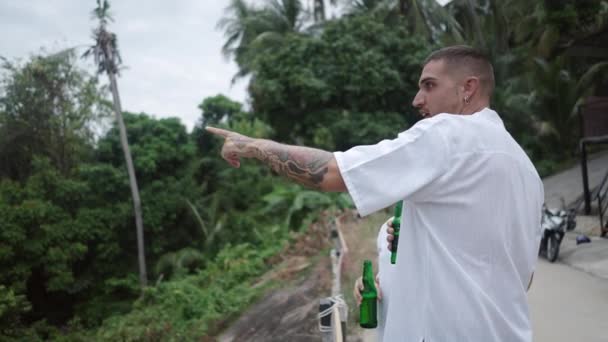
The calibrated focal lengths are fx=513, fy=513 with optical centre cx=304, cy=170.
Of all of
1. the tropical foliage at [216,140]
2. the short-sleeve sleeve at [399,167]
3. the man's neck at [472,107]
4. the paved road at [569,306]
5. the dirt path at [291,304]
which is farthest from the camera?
the tropical foliage at [216,140]

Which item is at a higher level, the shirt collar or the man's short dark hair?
the man's short dark hair

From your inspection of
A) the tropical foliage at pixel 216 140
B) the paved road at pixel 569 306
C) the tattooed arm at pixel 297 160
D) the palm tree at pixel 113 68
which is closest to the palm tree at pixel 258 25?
the tropical foliage at pixel 216 140

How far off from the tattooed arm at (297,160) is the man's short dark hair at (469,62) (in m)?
0.52

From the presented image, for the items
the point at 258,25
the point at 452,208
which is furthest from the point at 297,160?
the point at 258,25

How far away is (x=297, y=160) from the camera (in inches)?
58.9

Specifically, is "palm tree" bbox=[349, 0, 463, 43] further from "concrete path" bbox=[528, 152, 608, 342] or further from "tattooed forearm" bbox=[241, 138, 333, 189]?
"tattooed forearm" bbox=[241, 138, 333, 189]

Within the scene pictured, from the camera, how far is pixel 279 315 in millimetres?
7812

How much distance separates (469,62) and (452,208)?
498mm

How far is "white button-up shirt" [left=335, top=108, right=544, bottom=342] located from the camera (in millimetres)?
1357

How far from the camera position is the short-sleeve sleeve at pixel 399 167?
Result: 1.35 meters

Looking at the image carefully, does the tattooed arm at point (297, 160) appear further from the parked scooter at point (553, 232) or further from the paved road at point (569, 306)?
the parked scooter at point (553, 232)

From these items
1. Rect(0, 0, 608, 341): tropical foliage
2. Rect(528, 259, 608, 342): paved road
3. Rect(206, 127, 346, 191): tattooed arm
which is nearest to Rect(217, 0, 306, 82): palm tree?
Rect(0, 0, 608, 341): tropical foliage

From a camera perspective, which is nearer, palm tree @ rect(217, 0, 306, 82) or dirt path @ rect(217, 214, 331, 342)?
dirt path @ rect(217, 214, 331, 342)

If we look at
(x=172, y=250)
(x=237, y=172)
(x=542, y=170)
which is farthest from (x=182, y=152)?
(x=542, y=170)
